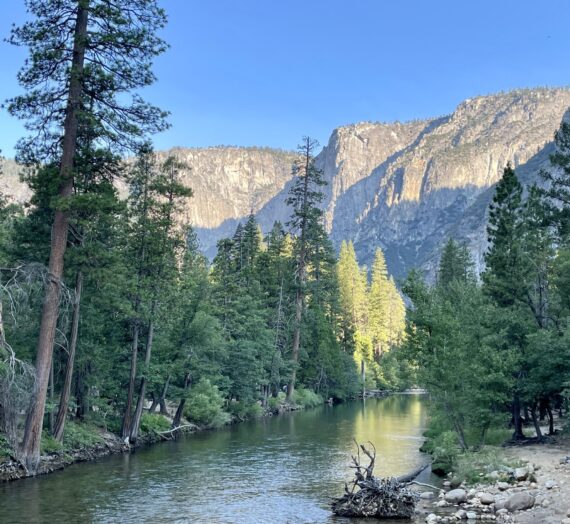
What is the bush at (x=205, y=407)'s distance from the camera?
119 ft

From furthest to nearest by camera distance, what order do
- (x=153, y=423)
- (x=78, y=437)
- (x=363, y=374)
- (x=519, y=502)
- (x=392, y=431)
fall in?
1. (x=363, y=374)
2. (x=392, y=431)
3. (x=153, y=423)
4. (x=78, y=437)
5. (x=519, y=502)

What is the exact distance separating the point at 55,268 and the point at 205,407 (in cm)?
1876

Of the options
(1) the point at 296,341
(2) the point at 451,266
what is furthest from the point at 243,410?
(2) the point at 451,266

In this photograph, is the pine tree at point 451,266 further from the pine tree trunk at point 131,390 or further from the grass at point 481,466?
the grass at point 481,466

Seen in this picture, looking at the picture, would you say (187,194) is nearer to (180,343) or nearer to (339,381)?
(180,343)

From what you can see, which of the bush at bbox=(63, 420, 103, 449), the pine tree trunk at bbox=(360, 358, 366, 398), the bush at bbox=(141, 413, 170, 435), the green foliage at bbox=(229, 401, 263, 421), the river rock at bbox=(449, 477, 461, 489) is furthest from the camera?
the pine tree trunk at bbox=(360, 358, 366, 398)

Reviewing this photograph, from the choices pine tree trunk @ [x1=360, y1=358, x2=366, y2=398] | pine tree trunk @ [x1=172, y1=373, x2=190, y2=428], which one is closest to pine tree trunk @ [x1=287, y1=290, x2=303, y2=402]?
pine tree trunk @ [x1=172, y1=373, x2=190, y2=428]

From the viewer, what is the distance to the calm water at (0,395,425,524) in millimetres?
16000

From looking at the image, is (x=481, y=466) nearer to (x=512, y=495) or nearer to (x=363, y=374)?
(x=512, y=495)

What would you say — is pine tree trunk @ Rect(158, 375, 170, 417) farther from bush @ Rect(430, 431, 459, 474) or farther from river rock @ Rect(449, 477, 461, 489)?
river rock @ Rect(449, 477, 461, 489)

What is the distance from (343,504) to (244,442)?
15.5 m

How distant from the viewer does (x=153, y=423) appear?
32.0m

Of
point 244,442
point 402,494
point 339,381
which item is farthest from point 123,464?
point 339,381

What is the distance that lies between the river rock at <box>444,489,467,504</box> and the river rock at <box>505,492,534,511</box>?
1.51 metres
